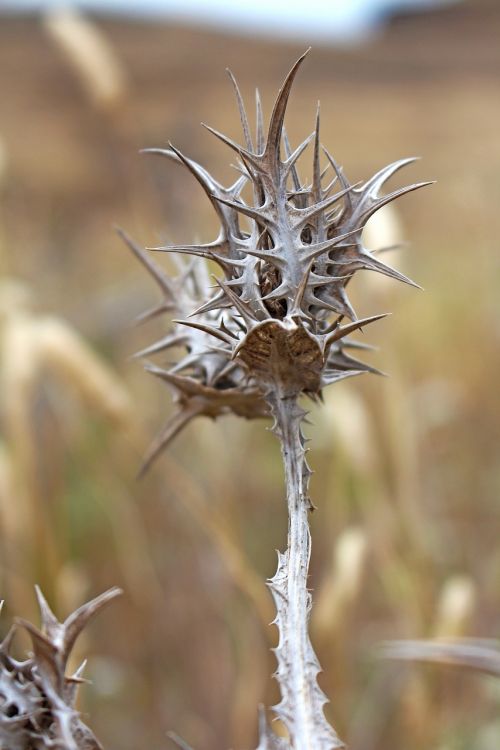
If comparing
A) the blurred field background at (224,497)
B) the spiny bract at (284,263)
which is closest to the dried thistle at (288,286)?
the spiny bract at (284,263)

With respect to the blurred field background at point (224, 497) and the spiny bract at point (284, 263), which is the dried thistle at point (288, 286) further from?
the blurred field background at point (224, 497)

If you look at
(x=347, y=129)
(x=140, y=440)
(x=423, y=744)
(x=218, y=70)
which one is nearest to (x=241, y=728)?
(x=423, y=744)

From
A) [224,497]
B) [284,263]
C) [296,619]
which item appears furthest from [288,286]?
[224,497]

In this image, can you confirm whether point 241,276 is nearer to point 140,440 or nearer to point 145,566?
point 140,440

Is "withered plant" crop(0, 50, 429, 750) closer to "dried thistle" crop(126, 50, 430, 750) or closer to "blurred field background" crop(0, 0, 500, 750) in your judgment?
"dried thistle" crop(126, 50, 430, 750)

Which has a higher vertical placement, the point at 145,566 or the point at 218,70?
the point at 218,70

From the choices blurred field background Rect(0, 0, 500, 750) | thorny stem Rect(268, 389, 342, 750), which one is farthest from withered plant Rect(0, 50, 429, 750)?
blurred field background Rect(0, 0, 500, 750)
